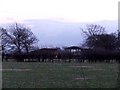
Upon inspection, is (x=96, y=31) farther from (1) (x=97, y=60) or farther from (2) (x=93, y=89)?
(2) (x=93, y=89)

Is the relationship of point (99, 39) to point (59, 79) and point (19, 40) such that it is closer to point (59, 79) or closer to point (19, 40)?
point (19, 40)

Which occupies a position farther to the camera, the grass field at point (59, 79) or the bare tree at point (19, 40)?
the bare tree at point (19, 40)

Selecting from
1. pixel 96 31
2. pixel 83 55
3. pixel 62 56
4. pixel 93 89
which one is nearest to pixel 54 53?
pixel 62 56

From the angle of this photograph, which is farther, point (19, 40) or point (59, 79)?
point (19, 40)

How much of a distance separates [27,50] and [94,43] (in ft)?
56.2

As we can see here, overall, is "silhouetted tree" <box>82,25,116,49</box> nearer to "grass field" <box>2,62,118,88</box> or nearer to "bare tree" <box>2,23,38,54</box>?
"bare tree" <box>2,23,38,54</box>

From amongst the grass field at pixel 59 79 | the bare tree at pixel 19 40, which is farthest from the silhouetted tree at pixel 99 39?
the grass field at pixel 59 79

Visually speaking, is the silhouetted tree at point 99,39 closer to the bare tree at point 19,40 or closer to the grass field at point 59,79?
the bare tree at point 19,40

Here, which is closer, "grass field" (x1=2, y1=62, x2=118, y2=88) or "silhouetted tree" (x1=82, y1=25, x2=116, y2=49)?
"grass field" (x1=2, y1=62, x2=118, y2=88)

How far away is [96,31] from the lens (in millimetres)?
104938

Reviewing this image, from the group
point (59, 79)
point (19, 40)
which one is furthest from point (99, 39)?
point (59, 79)

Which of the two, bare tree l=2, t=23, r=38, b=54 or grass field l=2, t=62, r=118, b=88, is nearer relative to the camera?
grass field l=2, t=62, r=118, b=88

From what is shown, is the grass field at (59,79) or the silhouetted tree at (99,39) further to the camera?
the silhouetted tree at (99,39)

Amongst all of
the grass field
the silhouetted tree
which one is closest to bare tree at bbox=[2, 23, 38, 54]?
the silhouetted tree
